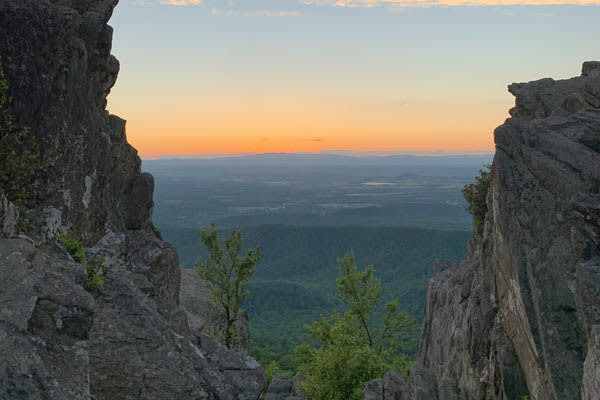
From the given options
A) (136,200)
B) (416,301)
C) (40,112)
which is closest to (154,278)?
(136,200)

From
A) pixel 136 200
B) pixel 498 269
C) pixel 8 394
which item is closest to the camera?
pixel 8 394

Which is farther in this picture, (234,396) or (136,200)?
(136,200)

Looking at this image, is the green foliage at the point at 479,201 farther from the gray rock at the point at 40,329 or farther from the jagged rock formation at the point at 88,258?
the gray rock at the point at 40,329

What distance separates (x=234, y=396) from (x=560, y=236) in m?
14.6

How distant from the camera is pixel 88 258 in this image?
18.2 meters

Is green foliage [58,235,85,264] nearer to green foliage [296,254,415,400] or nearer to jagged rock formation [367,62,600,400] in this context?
jagged rock formation [367,62,600,400]

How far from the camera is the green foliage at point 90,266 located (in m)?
15.5

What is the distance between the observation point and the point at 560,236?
60.5 feet

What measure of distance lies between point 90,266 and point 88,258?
6.45ft

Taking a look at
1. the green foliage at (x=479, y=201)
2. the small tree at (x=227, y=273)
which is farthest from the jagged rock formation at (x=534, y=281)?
the small tree at (x=227, y=273)

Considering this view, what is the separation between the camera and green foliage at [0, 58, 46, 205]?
1878 cm

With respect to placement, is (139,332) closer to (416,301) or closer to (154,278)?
(154,278)

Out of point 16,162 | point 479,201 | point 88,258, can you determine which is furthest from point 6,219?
point 479,201

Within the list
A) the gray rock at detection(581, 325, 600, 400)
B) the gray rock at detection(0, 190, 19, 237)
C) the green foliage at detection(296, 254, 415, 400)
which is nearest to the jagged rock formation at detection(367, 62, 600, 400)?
the gray rock at detection(581, 325, 600, 400)
